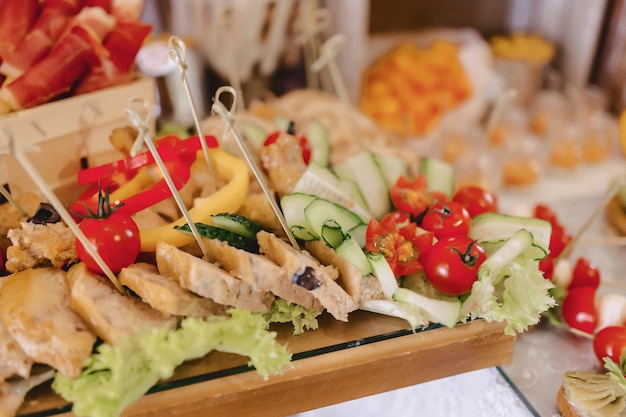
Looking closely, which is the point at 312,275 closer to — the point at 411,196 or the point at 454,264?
the point at 454,264

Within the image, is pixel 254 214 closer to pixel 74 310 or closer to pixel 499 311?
pixel 74 310

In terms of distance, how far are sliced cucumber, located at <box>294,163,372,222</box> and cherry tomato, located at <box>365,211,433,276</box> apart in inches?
6.3

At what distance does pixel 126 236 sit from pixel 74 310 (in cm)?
26

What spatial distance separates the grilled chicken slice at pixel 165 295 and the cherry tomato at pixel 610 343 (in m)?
1.29

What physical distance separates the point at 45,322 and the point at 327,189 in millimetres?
991

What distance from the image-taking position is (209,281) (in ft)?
5.03

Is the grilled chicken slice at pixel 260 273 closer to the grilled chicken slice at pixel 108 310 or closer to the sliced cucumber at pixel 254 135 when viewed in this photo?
the grilled chicken slice at pixel 108 310

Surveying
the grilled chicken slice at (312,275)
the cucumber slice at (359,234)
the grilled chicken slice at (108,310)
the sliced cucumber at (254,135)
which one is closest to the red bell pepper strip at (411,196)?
the cucumber slice at (359,234)

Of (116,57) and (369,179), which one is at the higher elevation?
(116,57)

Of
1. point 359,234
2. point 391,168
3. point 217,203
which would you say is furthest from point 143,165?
point 391,168

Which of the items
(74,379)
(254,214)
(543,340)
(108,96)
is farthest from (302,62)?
(74,379)

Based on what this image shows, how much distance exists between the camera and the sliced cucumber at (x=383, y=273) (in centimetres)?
167

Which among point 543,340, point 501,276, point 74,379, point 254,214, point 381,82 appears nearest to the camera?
point 74,379

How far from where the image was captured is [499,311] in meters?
1.66
